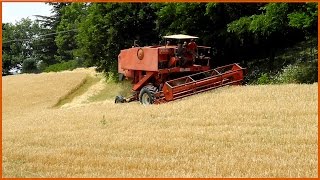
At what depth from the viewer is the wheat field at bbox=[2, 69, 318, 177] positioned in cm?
823

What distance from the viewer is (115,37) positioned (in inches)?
1122

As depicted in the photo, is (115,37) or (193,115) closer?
(193,115)


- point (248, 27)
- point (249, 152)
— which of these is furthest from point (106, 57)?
point (249, 152)

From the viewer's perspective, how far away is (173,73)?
20.0m

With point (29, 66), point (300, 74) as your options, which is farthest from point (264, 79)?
point (29, 66)

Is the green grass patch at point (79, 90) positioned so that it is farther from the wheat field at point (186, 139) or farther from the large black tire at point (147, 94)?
the wheat field at point (186, 139)

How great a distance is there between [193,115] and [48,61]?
66.3 meters

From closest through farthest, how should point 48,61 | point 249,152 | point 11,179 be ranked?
point 11,179 < point 249,152 < point 48,61

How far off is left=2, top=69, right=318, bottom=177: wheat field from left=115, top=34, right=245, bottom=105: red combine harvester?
0.59m

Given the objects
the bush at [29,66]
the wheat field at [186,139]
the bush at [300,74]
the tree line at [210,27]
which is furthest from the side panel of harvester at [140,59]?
the bush at [29,66]

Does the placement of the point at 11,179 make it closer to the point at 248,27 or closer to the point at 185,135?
the point at 185,135

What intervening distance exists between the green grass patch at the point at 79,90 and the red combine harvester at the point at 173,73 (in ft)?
31.2

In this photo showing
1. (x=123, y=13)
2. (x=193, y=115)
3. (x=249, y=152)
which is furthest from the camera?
(x=123, y=13)

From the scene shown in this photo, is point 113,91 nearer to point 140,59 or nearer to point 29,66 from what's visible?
point 140,59
